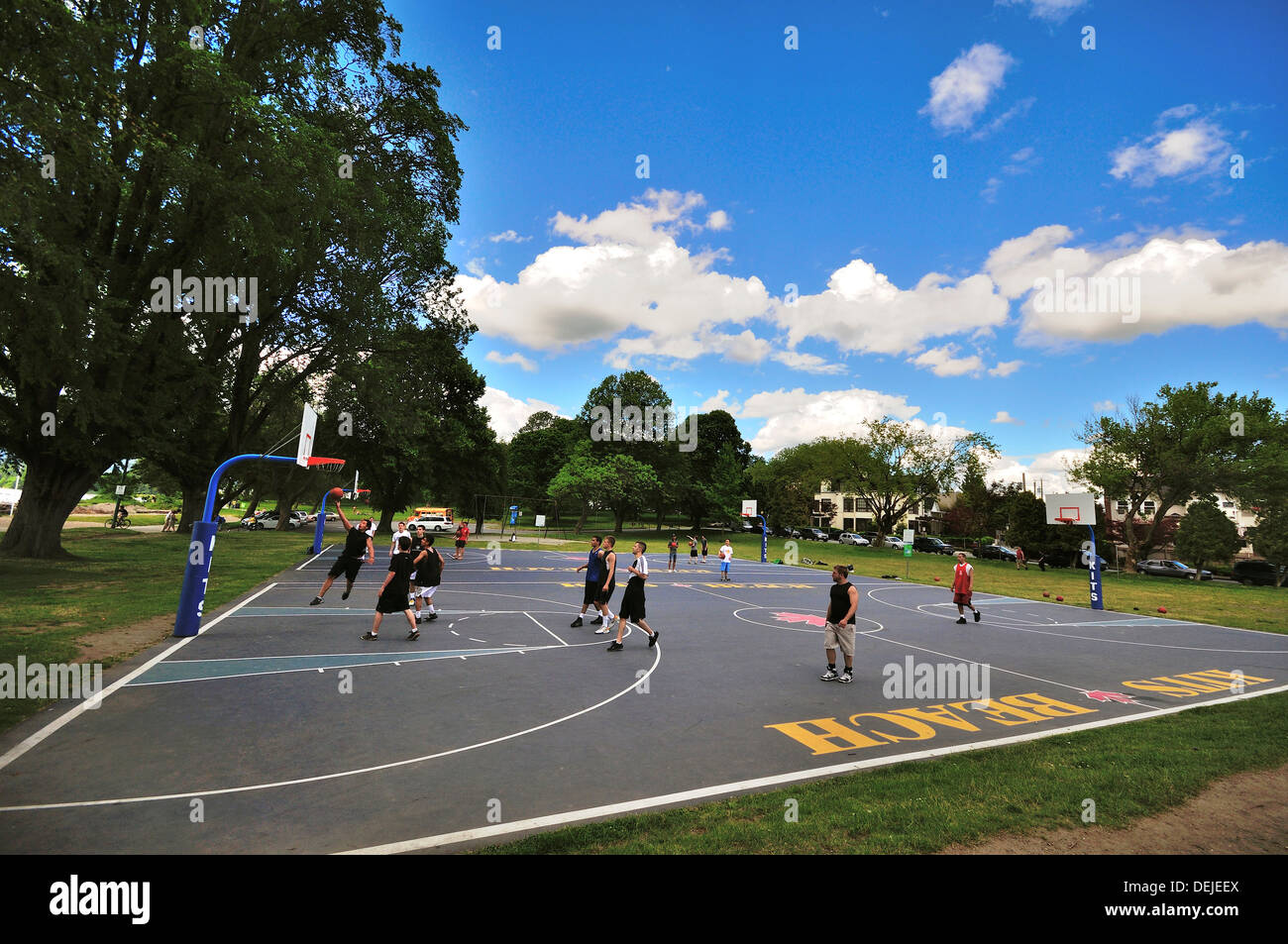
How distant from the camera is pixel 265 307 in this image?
27.1 meters

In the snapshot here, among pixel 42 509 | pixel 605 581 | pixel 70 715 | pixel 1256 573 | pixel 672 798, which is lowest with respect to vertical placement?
pixel 1256 573

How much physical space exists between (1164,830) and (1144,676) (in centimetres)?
845

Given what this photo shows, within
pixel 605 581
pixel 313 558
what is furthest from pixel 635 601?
pixel 313 558

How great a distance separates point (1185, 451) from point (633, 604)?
49314mm

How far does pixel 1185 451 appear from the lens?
140ft

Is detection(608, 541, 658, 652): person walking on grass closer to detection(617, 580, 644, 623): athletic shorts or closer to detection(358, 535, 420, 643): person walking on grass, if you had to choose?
detection(617, 580, 644, 623): athletic shorts

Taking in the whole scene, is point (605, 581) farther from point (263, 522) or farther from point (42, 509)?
point (263, 522)

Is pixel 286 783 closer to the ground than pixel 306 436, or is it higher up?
closer to the ground

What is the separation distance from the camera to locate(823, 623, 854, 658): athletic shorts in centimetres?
1046

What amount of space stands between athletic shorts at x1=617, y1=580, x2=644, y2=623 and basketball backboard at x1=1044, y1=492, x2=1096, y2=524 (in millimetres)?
23633

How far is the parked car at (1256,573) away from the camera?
43.4 meters

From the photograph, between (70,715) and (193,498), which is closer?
(70,715)

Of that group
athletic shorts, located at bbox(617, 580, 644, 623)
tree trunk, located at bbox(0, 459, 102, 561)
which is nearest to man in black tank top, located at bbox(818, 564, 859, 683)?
athletic shorts, located at bbox(617, 580, 644, 623)
